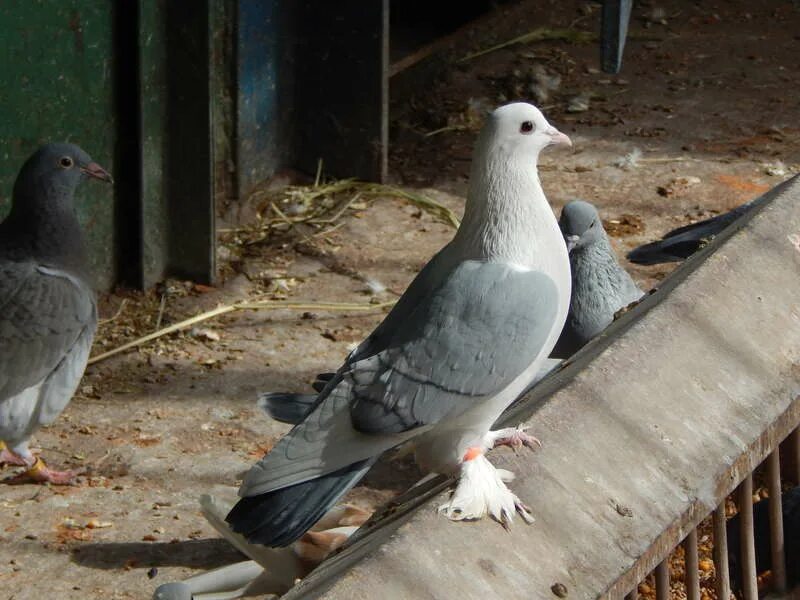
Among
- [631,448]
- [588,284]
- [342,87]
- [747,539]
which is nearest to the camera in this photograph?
[631,448]

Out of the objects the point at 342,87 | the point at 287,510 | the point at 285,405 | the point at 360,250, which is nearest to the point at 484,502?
the point at 287,510

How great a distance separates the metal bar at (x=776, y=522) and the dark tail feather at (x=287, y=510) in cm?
80

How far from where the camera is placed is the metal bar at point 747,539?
240 cm

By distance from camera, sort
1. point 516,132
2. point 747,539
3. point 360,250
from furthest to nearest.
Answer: point 360,250 → point 516,132 → point 747,539

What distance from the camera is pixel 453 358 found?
2.60 m

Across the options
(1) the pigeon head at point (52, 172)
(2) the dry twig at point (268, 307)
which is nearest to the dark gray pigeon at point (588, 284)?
(1) the pigeon head at point (52, 172)

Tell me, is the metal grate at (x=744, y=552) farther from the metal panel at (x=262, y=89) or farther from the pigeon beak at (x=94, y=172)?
the metal panel at (x=262, y=89)

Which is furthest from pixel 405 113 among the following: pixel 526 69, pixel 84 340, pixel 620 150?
pixel 84 340

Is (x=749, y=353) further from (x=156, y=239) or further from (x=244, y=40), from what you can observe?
(x=244, y=40)

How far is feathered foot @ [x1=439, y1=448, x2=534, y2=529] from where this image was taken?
6.66 feet

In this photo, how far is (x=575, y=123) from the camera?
7082mm

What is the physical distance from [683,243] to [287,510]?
2561mm

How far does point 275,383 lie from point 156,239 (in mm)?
1116

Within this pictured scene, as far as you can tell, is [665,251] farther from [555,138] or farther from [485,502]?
[485,502]
